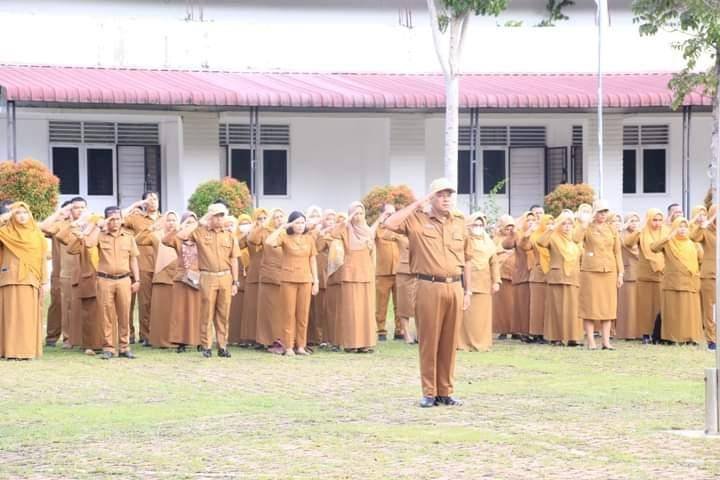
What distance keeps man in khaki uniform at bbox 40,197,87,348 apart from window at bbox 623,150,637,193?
19332 mm

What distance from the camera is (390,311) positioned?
25.2m

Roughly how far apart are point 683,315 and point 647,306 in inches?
35.1

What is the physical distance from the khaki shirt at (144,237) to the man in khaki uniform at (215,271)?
1377 millimetres

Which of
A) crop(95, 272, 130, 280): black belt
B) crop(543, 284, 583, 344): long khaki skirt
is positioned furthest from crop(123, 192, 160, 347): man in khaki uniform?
crop(543, 284, 583, 344): long khaki skirt

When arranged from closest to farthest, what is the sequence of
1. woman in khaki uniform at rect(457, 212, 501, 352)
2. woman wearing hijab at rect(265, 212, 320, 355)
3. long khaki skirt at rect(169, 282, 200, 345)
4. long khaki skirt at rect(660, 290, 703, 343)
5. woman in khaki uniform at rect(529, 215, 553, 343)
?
woman wearing hijab at rect(265, 212, 320, 355) < long khaki skirt at rect(169, 282, 200, 345) < woman in khaki uniform at rect(457, 212, 501, 352) < long khaki skirt at rect(660, 290, 703, 343) < woman in khaki uniform at rect(529, 215, 553, 343)

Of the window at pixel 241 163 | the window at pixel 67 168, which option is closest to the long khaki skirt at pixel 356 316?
the window at pixel 67 168

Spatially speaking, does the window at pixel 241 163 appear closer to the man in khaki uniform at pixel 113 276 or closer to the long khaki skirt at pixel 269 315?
the long khaki skirt at pixel 269 315

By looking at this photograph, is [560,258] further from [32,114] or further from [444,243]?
[32,114]

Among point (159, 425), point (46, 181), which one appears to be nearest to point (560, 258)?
point (159, 425)

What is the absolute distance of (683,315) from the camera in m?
20.1

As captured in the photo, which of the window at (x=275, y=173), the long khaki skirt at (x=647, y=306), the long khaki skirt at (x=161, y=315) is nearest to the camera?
the long khaki skirt at (x=161, y=315)

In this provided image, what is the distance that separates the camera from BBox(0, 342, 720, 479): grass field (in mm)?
10703

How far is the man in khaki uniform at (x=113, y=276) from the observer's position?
1808cm

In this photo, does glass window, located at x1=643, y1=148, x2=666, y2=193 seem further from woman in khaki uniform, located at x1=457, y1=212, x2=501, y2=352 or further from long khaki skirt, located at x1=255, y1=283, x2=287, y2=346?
long khaki skirt, located at x1=255, y1=283, x2=287, y2=346
